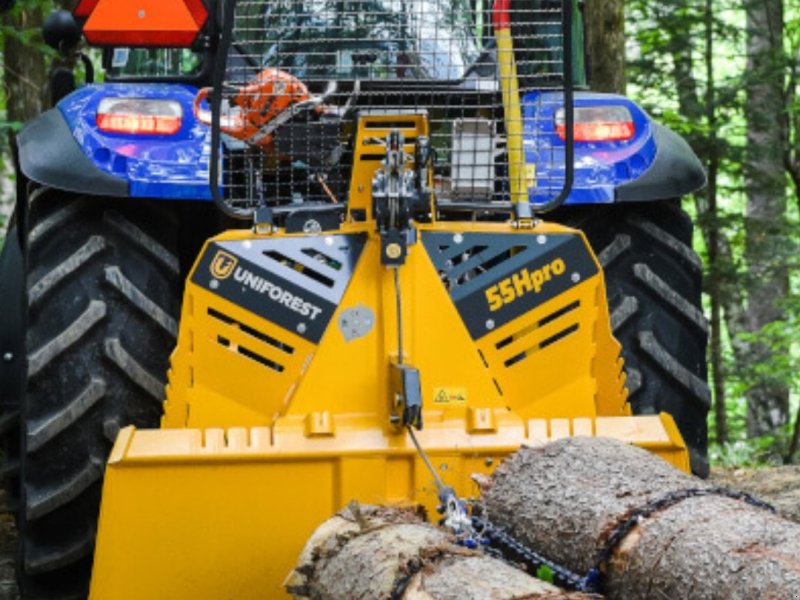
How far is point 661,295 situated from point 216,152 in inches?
70.4

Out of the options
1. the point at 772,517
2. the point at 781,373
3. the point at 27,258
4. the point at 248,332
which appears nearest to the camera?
the point at 772,517

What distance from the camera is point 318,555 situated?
452 cm

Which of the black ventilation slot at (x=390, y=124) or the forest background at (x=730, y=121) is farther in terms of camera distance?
the forest background at (x=730, y=121)

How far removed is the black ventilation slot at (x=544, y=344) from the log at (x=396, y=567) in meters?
0.72

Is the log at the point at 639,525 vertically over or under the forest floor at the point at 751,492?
over

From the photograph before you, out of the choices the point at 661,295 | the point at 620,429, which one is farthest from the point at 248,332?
the point at 661,295

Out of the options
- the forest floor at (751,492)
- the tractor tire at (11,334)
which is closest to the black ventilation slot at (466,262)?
the forest floor at (751,492)

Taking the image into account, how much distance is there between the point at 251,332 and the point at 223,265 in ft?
0.87

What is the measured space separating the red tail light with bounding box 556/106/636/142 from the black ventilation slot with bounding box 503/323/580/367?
87 centimetres

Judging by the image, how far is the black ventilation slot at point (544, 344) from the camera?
5.22 metres

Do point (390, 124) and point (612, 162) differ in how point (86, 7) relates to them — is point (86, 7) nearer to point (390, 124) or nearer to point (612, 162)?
point (390, 124)

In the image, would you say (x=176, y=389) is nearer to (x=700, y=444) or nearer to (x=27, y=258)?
(x=27, y=258)

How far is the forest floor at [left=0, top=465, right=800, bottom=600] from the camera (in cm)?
684

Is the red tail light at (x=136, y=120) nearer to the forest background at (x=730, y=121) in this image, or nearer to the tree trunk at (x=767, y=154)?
the forest background at (x=730, y=121)
